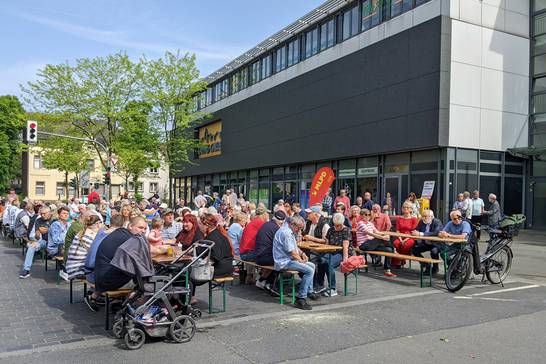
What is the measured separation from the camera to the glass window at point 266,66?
34825 mm

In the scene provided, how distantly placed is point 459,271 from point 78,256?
20.4ft

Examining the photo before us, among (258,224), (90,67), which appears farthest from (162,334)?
(90,67)

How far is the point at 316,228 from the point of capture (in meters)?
9.82

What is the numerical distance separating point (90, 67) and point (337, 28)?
14.5 meters

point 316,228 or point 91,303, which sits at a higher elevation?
point 316,228

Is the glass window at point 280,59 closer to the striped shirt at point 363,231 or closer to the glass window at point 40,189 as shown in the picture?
the striped shirt at point 363,231

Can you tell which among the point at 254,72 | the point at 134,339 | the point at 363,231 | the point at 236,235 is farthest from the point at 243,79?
the point at 134,339

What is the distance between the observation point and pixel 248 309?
7.35 meters

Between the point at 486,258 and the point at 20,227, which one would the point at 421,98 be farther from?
the point at 20,227

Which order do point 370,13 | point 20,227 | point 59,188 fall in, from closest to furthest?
1. point 20,227
2. point 370,13
3. point 59,188

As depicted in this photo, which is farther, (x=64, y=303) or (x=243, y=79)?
(x=243, y=79)

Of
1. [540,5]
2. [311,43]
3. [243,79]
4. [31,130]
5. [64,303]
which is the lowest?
[64,303]

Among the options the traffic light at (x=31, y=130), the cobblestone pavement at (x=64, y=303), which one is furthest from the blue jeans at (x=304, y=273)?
the traffic light at (x=31, y=130)

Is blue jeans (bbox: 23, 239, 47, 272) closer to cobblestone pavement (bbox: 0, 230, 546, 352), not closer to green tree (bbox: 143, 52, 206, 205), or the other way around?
cobblestone pavement (bbox: 0, 230, 546, 352)
